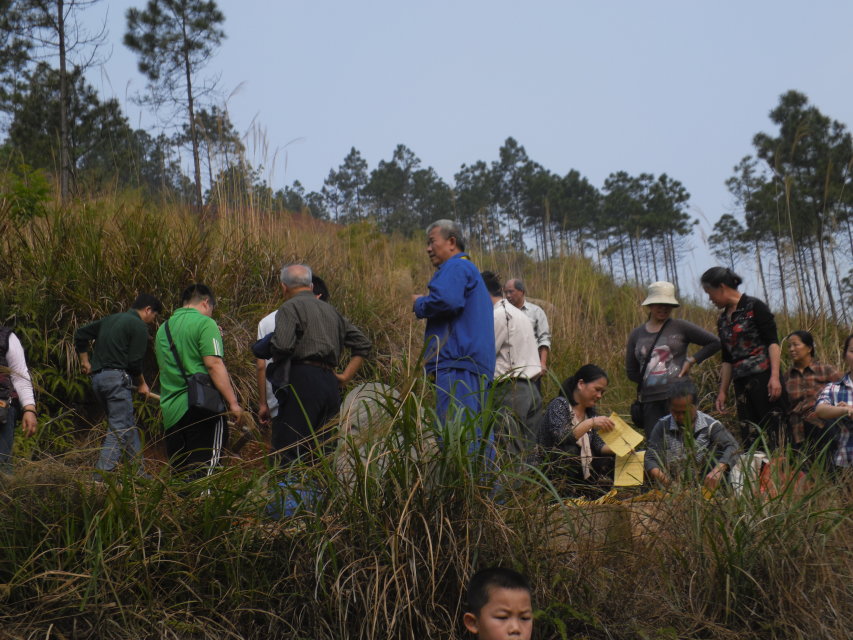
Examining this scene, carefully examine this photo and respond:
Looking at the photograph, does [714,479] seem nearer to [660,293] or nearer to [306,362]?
[306,362]

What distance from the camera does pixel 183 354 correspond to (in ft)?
17.9

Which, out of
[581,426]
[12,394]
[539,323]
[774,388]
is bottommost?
[581,426]

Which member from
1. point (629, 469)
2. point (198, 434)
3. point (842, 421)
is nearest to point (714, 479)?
point (629, 469)

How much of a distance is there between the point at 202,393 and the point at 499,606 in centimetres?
287

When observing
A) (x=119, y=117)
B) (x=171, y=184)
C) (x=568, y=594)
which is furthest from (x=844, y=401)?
(x=119, y=117)

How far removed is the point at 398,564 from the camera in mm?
3234

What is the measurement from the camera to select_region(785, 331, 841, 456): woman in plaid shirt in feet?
19.2

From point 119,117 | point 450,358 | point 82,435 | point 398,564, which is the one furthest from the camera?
point 119,117

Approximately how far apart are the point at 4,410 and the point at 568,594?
311cm

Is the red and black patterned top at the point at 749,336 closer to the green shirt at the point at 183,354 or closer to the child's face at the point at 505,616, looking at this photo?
the green shirt at the point at 183,354

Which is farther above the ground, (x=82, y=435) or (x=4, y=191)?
(x=4, y=191)

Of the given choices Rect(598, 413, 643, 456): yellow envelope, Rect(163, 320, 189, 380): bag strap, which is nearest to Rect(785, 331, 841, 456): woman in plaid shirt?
Rect(598, 413, 643, 456): yellow envelope

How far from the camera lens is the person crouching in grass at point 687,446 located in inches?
158

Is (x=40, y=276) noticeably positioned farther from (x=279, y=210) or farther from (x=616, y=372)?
(x=616, y=372)
